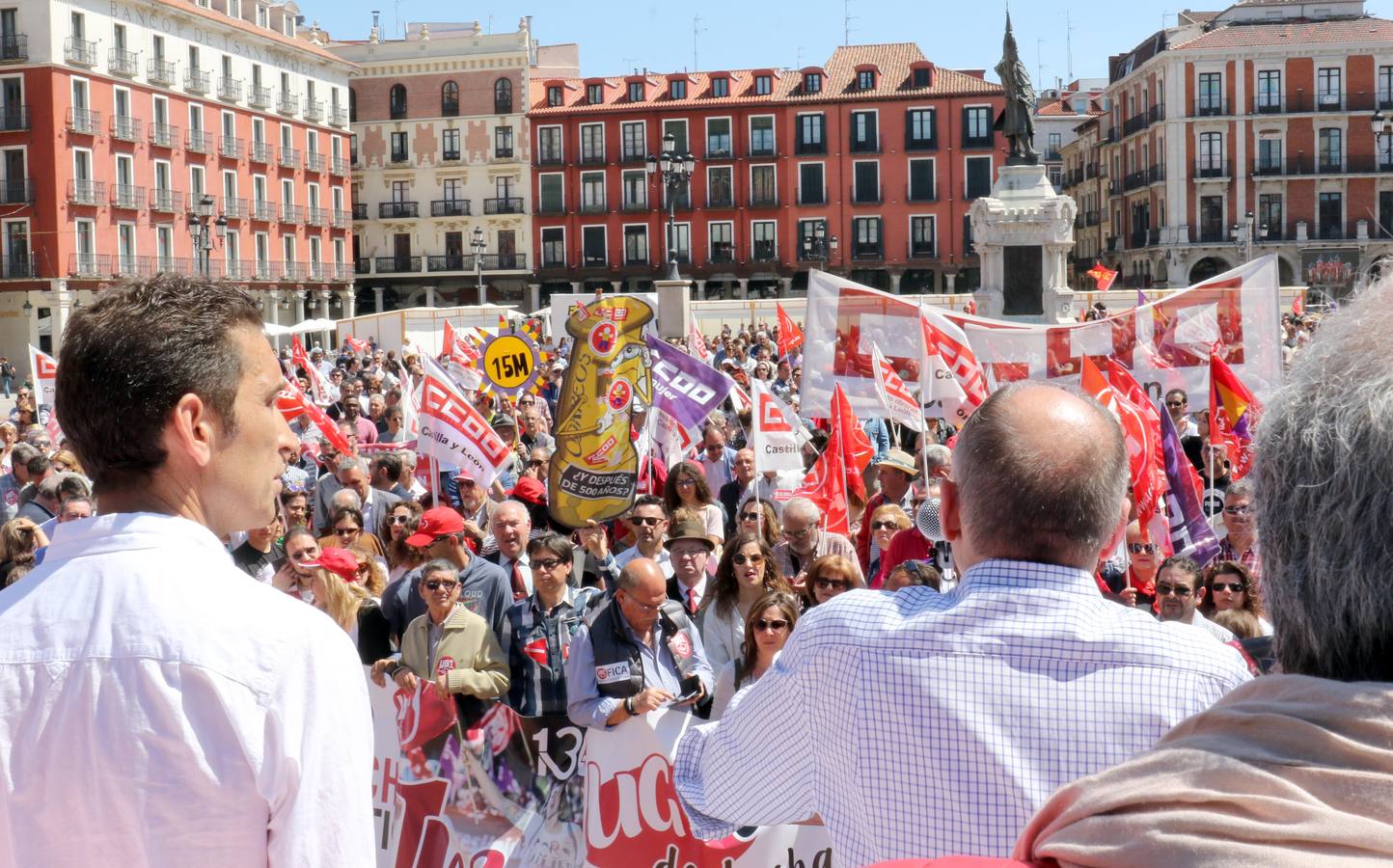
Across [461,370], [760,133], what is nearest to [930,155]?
[760,133]

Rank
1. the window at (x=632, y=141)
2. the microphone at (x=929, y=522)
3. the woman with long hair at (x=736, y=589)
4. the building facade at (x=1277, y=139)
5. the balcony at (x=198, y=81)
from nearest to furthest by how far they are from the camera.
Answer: the woman with long hair at (x=736, y=589) < the microphone at (x=929, y=522) < the balcony at (x=198, y=81) < the building facade at (x=1277, y=139) < the window at (x=632, y=141)

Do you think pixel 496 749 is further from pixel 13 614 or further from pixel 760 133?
pixel 760 133

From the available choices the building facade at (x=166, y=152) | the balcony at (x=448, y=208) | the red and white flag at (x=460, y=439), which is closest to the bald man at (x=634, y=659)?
the red and white flag at (x=460, y=439)

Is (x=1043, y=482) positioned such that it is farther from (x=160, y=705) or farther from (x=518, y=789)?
(x=518, y=789)

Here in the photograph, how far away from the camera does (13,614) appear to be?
1.95 meters

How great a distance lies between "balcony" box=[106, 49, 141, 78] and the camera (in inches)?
2035

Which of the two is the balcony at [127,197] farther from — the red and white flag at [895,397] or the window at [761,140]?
the red and white flag at [895,397]

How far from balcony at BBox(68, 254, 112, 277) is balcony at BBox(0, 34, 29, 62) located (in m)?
6.37

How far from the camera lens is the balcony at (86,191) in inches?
1972

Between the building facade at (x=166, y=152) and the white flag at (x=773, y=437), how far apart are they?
3566cm

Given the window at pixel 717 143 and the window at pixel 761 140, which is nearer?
the window at pixel 761 140

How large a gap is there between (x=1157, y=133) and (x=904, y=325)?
59006 millimetres

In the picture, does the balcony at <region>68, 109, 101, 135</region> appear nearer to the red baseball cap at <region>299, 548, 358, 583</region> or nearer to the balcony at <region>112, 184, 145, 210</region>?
the balcony at <region>112, 184, 145, 210</region>

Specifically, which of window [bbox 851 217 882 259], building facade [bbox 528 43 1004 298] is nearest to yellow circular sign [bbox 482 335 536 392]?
building facade [bbox 528 43 1004 298]
